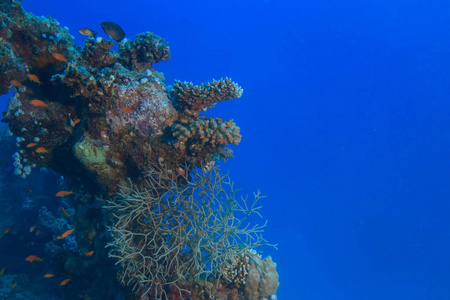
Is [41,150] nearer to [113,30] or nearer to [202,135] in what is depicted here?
[113,30]

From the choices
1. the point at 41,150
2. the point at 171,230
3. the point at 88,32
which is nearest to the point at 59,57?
the point at 88,32

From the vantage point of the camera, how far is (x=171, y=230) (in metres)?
4.82

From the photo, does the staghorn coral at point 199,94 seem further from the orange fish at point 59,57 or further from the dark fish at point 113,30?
the orange fish at point 59,57

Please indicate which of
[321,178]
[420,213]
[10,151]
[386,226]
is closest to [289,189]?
[321,178]

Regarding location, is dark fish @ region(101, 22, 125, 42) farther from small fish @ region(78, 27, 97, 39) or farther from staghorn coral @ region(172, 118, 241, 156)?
staghorn coral @ region(172, 118, 241, 156)

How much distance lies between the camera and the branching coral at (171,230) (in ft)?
15.5

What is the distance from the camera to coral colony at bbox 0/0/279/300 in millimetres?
4875

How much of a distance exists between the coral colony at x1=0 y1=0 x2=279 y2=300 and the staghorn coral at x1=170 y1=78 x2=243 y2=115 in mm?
24

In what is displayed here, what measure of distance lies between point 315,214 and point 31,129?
58227 mm

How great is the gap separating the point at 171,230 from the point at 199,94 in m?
2.99

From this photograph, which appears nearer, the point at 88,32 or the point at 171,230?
the point at 171,230

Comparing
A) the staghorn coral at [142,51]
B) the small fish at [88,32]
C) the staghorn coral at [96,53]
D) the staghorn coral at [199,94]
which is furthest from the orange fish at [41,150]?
the staghorn coral at [199,94]

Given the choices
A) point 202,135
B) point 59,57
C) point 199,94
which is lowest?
point 202,135

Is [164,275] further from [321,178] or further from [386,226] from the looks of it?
[321,178]
